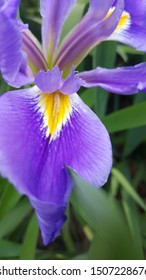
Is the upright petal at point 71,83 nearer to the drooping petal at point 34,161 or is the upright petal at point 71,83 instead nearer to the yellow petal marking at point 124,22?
the drooping petal at point 34,161

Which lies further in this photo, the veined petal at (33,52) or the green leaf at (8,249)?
the green leaf at (8,249)

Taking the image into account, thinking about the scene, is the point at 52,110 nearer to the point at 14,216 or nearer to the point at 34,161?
the point at 34,161

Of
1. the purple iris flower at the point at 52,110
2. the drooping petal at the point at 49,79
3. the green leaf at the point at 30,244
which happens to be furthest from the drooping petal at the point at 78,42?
the green leaf at the point at 30,244

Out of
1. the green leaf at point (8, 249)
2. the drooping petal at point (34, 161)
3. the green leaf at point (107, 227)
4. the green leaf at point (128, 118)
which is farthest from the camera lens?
the green leaf at point (8, 249)

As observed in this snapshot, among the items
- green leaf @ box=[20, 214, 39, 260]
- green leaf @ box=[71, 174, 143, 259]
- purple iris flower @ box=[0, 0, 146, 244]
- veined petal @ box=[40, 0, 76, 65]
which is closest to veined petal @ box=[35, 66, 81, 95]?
purple iris flower @ box=[0, 0, 146, 244]

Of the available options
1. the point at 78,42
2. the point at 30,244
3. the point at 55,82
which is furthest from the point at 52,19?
the point at 30,244

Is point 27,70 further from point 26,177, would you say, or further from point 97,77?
point 26,177
